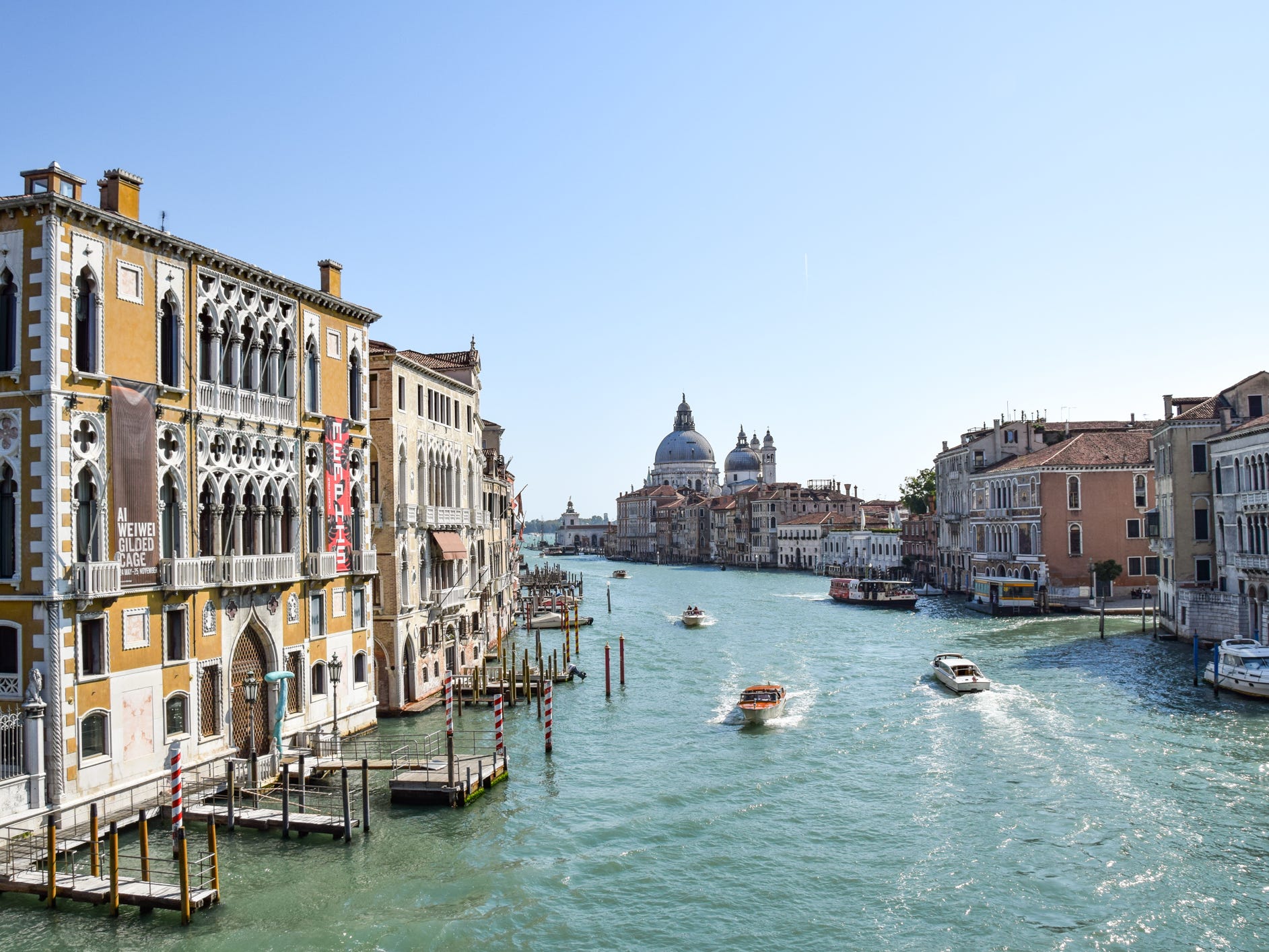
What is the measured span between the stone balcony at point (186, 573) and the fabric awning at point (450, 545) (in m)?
10.9

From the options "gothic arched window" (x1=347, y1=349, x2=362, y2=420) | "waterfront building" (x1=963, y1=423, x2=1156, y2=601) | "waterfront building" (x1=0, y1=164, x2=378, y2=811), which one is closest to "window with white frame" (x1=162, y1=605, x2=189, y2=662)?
"waterfront building" (x1=0, y1=164, x2=378, y2=811)

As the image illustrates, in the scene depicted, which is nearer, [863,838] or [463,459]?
[863,838]

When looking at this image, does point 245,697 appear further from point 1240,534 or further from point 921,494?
point 921,494

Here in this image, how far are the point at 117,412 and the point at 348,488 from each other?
7.23 metres

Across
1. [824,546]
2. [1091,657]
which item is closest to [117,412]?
[1091,657]

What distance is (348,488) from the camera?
77.9 ft

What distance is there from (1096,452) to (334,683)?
144ft

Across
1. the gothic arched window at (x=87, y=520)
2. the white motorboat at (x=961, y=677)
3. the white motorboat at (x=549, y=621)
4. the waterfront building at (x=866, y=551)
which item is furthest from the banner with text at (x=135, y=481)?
the waterfront building at (x=866, y=551)

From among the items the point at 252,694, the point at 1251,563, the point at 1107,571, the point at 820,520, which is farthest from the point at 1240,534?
the point at 820,520

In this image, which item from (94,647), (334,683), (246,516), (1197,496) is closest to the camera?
(94,647)

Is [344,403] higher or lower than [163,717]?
higher

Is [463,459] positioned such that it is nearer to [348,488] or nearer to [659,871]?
[348,488]

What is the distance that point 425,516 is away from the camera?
29.4m

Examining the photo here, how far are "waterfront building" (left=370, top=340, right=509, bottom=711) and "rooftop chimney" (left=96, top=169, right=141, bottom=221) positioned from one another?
9144 mm
